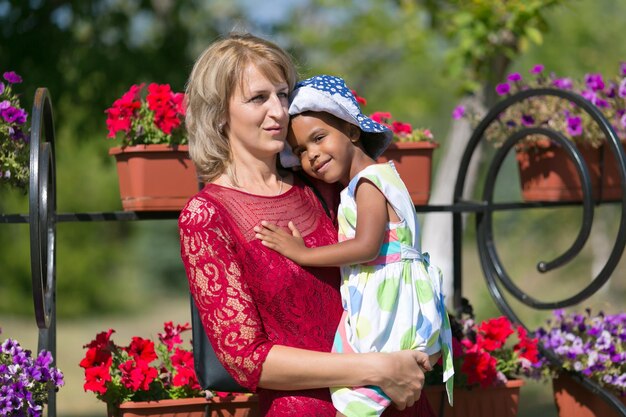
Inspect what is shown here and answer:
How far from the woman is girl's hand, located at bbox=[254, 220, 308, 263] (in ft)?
0.07

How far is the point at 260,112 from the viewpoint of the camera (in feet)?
7.88

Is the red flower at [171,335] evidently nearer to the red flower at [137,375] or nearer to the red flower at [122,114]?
the red flower at [137,375]

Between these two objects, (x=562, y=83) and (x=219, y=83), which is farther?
(x=562, y=83)

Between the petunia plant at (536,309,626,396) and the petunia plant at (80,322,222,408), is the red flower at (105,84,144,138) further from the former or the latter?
the petunia plant at (536,309,626,396)

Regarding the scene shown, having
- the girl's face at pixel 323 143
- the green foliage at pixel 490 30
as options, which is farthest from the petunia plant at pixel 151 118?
the green foliage at pixel 490 30

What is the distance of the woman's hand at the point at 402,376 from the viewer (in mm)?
2291

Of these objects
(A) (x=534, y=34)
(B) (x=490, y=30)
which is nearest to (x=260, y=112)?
(A) (x=534, y=34)

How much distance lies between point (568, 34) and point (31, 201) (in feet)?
36.7

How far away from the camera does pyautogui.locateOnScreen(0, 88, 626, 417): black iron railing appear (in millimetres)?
2762

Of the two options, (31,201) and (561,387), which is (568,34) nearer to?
(561,387)

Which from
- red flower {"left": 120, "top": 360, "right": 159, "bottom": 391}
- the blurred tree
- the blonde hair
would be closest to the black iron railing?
red flower {"left": 120, "top": 360, "right": 159, "bottom": 391}

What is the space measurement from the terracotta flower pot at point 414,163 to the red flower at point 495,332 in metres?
0.51

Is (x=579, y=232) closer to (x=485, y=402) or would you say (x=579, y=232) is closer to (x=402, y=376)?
(x=485, y=402)

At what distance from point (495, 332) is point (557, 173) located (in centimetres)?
71
